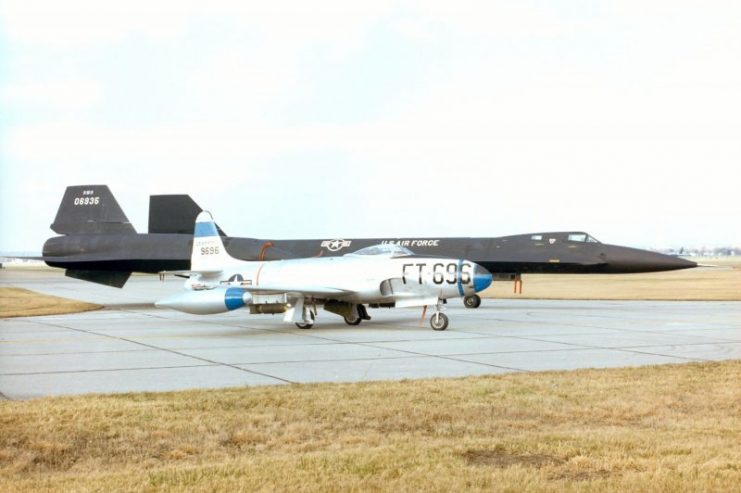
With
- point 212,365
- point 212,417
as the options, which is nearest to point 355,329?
point 212,365

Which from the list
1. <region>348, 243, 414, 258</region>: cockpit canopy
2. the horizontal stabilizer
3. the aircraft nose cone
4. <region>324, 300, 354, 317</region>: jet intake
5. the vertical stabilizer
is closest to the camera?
the aircraft nose cone

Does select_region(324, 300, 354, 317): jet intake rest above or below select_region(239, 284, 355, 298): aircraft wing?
below

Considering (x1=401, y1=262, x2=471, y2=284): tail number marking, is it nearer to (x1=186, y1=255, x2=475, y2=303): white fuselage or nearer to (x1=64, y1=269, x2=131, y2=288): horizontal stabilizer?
(x1=186, y1=255, x2=475, y2=303): white fuselage

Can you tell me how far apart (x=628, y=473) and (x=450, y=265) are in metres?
11.6

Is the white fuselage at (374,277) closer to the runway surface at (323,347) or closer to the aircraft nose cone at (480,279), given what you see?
the aircraft nose cone at (480,279)

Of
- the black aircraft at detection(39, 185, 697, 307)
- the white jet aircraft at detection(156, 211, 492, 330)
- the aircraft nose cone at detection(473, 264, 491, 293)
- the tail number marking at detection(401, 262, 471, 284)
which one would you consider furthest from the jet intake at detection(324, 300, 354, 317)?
the black aircraft at detection(39, 185, 697, 307)

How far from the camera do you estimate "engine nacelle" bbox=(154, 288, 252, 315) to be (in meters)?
16.3

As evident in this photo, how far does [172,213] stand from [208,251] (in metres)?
11.8

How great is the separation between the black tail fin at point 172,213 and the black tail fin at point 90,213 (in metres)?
0.97

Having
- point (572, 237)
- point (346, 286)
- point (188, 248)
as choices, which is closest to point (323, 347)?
point (346, 286)

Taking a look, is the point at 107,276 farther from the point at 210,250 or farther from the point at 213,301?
the point at 213,301

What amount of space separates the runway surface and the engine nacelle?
515 millimetres

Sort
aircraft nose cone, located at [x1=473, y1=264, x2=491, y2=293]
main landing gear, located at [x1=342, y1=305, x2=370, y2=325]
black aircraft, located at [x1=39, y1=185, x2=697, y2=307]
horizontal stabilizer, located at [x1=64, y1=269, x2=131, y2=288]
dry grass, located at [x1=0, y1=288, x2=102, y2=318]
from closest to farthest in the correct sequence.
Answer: aircraft nose cone, located at [x1=473, y1=264, x2=491, y2=293], main landing gear, located at [x1=342, y1=305, x2=370, y2=325], dry grass, located at [x1=0, y1=288, x2=102, y2=318], black aircraft, located at [x1=39, y1=185, x2=697, y2=307], horizontal stabilizer, located at [x1=64, y1=269, x2=131, y2=288]

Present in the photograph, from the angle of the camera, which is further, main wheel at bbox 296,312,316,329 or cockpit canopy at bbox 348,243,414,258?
cockpit canopy at bbox 348,243,414,258
